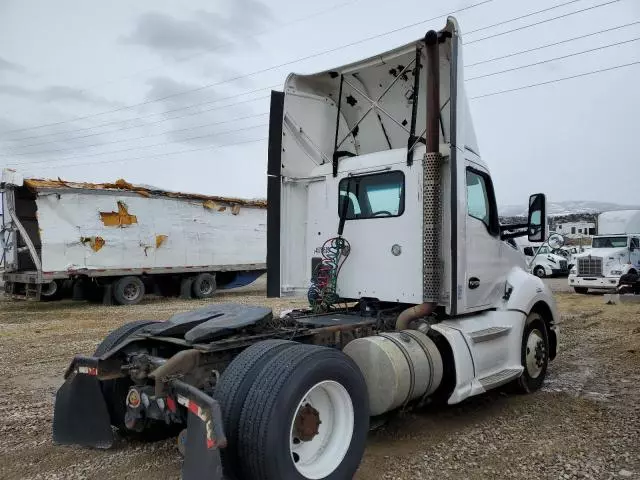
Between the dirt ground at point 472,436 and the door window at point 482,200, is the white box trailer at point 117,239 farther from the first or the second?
the door window at point 482,200

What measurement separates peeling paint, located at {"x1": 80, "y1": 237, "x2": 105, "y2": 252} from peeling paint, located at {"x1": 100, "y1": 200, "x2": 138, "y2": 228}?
481mm

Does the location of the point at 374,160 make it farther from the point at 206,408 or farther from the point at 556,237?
the point at 206,408

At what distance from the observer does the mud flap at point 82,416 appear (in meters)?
4.02

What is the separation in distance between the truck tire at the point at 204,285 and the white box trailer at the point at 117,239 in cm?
3

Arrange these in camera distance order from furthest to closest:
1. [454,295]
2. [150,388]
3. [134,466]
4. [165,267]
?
1. [165,267]
2. [454,295]
3. [134,466]
4. [150,388]

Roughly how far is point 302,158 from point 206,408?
3881 millimetres

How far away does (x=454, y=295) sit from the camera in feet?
16.3

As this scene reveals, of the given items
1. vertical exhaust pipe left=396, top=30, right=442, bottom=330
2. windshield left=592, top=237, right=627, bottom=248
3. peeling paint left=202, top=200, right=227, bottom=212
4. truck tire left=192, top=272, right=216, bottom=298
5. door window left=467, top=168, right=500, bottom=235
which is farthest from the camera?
windshield left=592, top=237, right=627, bottom=248

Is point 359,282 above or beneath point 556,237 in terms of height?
beneath

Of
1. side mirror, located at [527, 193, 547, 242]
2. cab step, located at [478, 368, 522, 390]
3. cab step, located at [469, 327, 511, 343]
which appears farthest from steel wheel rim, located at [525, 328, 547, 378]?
side mirror, located at [527, 193, 547, 242]

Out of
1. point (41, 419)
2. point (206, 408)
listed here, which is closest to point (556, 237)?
point (206, 408)

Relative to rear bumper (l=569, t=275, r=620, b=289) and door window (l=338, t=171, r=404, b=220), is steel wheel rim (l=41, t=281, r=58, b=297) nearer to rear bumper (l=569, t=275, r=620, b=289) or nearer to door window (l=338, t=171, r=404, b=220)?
Result: door window (l=338, t=171, r=404, b=220)

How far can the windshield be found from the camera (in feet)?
67.1

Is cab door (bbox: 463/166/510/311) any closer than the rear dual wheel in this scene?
No
